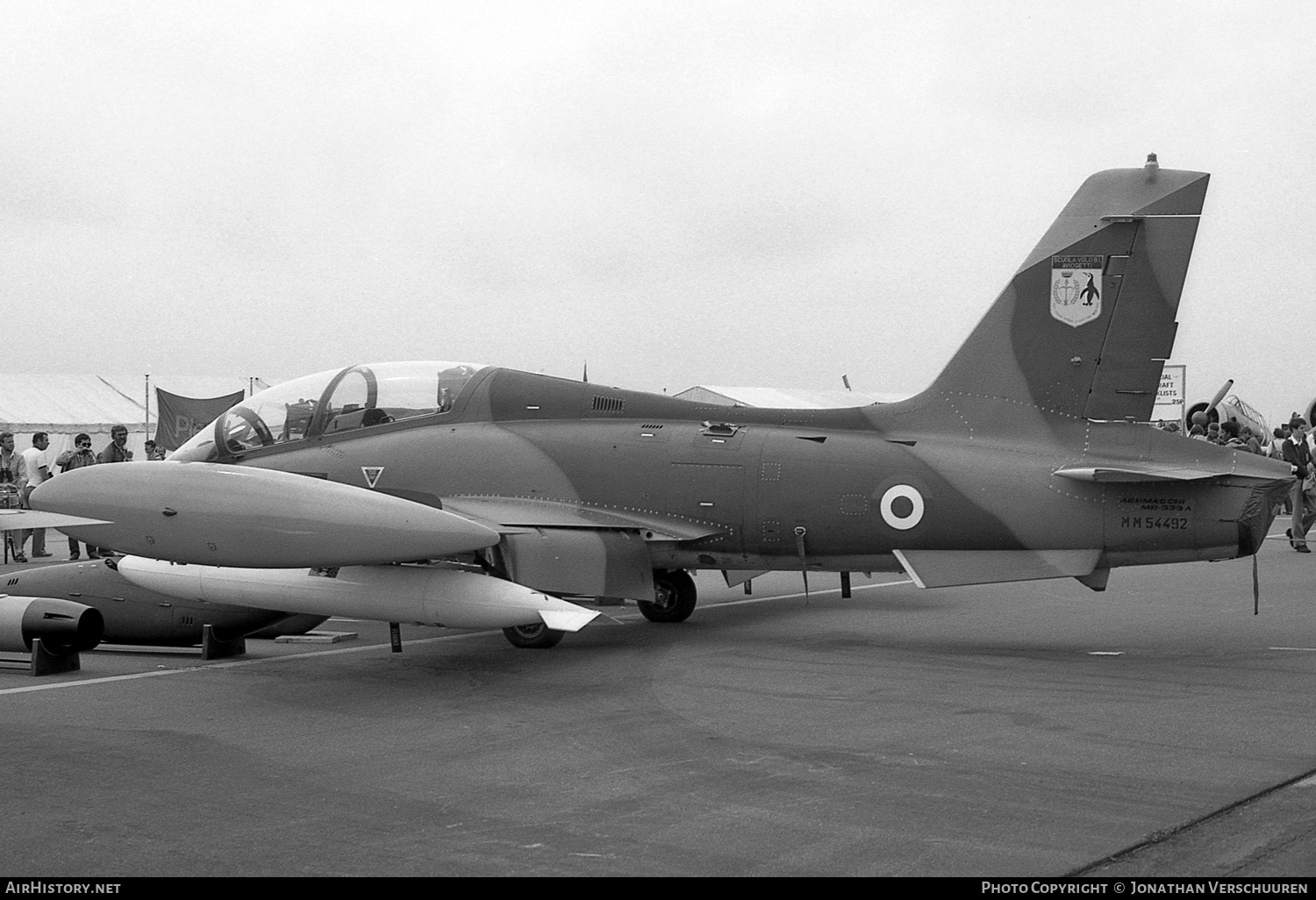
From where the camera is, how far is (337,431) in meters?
12.3

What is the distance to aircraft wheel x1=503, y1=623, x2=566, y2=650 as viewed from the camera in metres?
10.9

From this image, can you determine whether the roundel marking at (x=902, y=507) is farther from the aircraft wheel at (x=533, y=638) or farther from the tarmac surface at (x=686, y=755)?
the aircraft wheel at (x=533, y=638)

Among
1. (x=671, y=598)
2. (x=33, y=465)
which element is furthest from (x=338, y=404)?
(x=33, y=465)

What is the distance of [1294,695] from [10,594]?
33.2ft

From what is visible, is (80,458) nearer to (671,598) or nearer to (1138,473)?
(671,598)

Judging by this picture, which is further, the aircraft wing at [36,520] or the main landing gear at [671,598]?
the main landing gear at [671,598]

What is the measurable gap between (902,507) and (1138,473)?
1.87m

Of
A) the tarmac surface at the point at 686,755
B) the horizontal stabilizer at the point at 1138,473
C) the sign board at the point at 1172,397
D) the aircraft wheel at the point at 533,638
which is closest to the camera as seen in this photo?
the tarmac surface at the point at 686,755

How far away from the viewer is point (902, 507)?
34.9 feet

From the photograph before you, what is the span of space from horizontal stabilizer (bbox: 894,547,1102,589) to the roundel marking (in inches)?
9.9

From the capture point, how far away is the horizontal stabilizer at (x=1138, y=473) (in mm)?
9695

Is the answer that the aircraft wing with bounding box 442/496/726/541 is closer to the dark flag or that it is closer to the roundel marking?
the roundel marking

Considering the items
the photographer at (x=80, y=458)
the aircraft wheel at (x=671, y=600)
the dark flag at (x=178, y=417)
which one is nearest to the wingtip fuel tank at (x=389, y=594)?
the aircraft wheel at (x=671, y=600)

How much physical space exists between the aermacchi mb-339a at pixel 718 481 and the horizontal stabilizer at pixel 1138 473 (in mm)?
24
